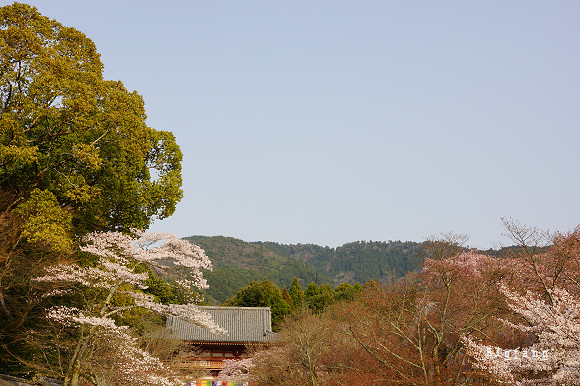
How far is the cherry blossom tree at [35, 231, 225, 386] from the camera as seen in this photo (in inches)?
452

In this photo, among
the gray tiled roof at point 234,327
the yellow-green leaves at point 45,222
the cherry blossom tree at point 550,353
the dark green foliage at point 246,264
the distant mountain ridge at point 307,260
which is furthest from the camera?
the distant mountain ridge at point 307,260

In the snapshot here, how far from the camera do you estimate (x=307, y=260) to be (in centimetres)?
15388

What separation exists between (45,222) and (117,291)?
2468 mm

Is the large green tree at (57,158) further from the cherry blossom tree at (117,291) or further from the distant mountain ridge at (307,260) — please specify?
the distant mountain ridge at (307,260)

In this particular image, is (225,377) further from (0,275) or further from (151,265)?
(0,275)

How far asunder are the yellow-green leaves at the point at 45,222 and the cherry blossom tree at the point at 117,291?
58 cm

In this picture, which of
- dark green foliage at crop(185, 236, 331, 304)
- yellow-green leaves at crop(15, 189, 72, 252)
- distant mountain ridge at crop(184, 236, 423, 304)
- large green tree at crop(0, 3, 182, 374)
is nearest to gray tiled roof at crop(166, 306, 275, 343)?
large green tree at crop(0, 3, 182, 374)

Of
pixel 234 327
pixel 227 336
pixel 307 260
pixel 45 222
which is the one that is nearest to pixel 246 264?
pixel 307 260

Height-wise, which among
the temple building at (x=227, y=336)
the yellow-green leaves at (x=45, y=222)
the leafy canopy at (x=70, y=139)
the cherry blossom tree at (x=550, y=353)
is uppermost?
the leafy canopy at (x=70, y=139)

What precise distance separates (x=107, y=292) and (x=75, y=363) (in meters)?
1.90

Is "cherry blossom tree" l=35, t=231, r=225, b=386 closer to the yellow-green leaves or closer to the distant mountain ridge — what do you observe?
the yellow-green leaves

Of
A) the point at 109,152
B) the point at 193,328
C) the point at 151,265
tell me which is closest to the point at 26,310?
the point at 151,265

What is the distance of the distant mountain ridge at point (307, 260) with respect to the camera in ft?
348

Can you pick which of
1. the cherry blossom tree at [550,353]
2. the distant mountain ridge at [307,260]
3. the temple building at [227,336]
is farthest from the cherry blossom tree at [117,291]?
the distant mountain ridge at [307,260]
